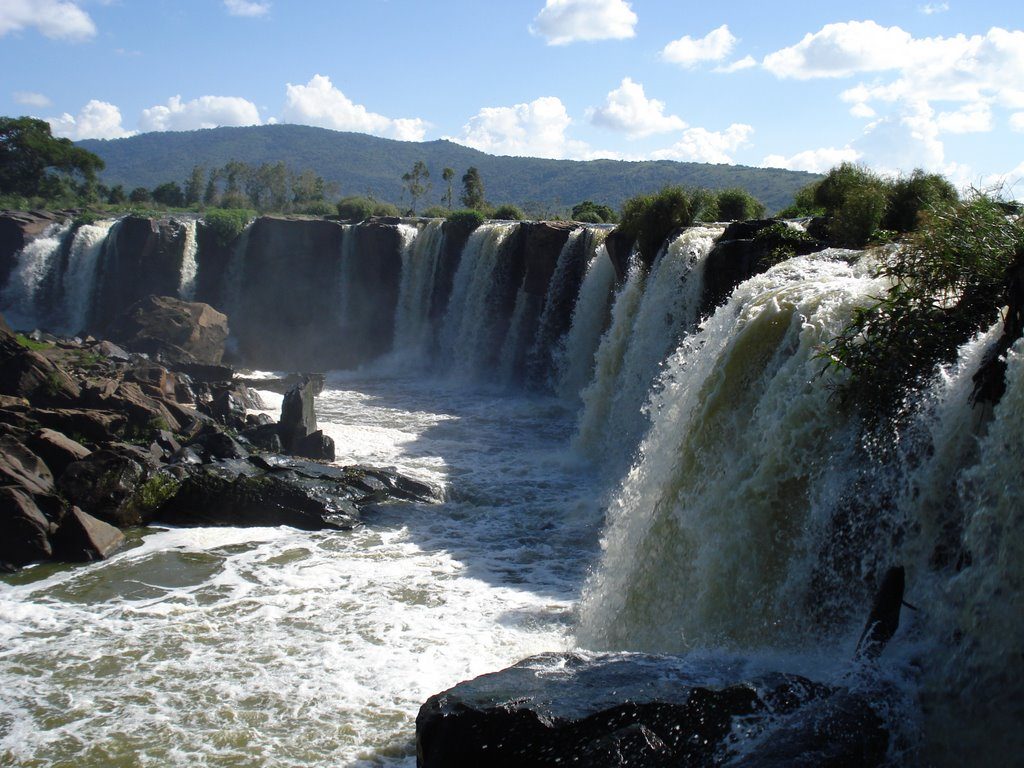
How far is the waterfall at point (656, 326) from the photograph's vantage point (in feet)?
52.4

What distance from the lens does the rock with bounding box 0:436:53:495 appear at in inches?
507

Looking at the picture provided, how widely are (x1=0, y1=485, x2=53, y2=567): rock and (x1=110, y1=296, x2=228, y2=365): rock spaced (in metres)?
14.4

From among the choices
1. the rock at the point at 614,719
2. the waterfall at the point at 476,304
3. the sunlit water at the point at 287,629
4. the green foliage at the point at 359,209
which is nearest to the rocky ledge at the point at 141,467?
the sunlit water at the point at 287,629

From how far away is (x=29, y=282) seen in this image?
110 ft

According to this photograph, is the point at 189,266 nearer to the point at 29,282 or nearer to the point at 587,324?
the point at 29,282

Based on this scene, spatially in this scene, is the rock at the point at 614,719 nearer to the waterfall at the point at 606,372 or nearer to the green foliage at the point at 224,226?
the waterfall at the point at 606,372

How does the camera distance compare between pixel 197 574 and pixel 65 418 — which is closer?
pixel 197 574

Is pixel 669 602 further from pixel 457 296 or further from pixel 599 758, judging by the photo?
pixel 457 296

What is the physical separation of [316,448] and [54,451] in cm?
467

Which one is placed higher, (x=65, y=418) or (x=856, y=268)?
(x=856, y=268)

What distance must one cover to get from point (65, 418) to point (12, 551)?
411cm

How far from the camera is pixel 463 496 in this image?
51.6 ft

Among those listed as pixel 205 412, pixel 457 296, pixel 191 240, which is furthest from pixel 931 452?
pixel 191 240

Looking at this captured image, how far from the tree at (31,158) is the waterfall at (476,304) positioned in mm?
38441
